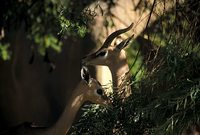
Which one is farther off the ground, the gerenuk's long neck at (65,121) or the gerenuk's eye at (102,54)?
the gerenuk's eye at (102,54)

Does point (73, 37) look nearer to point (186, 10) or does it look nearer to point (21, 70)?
point (21, 70)

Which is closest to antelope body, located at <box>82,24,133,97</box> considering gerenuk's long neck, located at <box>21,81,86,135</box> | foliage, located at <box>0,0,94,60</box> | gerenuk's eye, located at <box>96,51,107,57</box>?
gerenuk's eye, located at <box>96,51,107,57</box>

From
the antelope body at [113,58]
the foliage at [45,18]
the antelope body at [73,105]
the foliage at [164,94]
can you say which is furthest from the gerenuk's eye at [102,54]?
the foliage at [164,94]

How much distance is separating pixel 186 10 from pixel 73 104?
1073 millimetres

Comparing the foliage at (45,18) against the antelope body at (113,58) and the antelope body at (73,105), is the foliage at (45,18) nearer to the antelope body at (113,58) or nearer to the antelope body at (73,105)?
the antelope body at (113,58)

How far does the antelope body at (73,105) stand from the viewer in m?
4.41

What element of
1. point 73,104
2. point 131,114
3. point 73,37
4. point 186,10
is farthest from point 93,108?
point 73,37

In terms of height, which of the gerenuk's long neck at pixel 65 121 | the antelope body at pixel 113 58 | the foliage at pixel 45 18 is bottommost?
the gerenuk's long neck at pixel 65 121

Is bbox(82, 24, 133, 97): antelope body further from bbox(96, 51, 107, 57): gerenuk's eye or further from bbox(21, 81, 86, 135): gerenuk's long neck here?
bbox(21, 81, 86, 135): gerenuk's long neck

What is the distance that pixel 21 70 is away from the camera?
6.53 metres

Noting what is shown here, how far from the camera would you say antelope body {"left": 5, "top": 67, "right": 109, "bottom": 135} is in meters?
4.41

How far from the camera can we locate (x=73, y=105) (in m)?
4.50

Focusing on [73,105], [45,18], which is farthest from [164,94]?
[73,105]

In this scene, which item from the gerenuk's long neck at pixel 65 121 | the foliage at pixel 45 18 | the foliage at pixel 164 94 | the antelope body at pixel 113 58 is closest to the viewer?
the foliage at pixel 45 18
